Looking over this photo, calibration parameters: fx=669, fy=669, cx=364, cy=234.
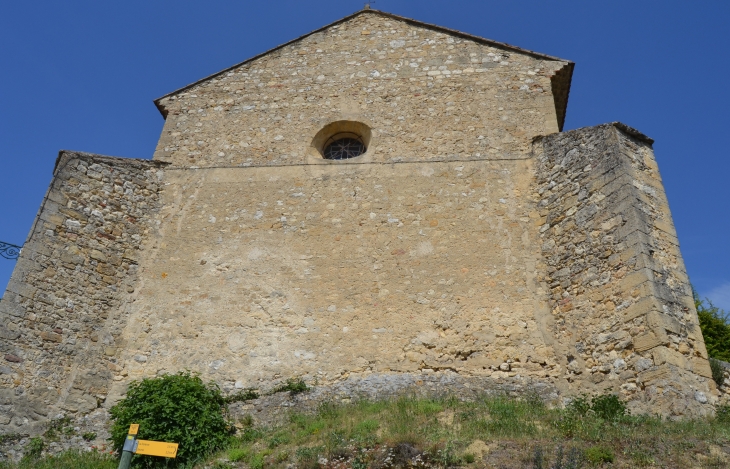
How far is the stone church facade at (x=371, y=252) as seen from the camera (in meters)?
9.34

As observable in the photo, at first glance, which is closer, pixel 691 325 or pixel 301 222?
pixel 691 325

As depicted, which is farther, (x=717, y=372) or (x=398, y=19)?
(x=398, y=19)

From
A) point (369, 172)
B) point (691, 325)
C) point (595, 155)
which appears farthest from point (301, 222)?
point (691, 325)

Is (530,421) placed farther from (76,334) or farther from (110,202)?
(110,202)

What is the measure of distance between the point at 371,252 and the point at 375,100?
337 centimetres

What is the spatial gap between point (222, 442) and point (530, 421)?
3841 mm

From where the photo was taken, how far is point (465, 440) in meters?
7.16

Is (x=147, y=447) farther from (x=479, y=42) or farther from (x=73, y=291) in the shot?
(x=479, y=42)

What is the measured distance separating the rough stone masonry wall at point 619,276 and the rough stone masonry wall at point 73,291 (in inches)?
271

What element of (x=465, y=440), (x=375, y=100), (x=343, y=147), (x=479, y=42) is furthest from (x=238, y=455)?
(x=479, y=42)

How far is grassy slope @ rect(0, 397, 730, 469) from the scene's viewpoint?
6484 mm

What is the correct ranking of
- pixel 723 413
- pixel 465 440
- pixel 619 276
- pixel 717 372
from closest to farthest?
pixel 465 440
pixel 723 413
pixel 717 372
pixel 619 276

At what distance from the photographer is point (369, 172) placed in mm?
11875

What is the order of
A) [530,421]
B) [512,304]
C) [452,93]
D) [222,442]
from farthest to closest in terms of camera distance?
[452,93] < [512,304] < [222,442] < [530,421]
